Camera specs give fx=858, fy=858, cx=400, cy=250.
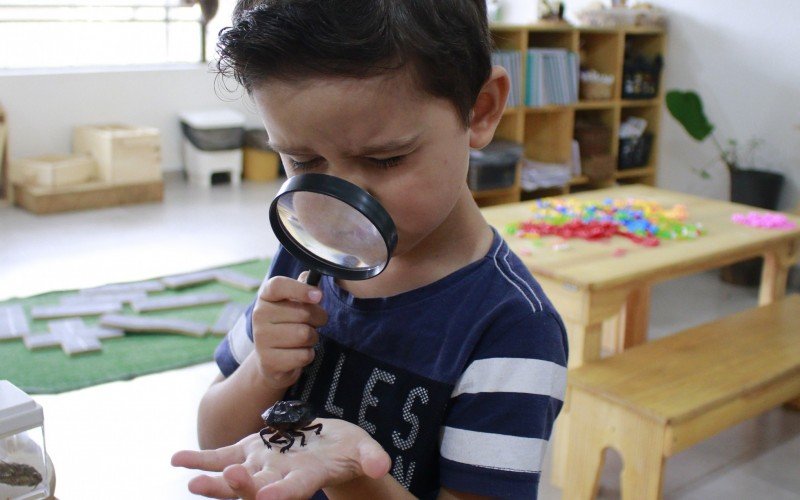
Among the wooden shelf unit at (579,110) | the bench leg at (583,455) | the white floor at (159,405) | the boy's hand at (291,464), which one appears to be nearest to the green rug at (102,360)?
the white floor at (159,405)

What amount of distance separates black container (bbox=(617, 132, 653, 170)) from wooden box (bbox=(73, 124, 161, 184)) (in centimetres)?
312

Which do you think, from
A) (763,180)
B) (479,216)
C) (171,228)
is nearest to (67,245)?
(171,228)

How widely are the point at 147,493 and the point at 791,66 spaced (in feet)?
13.0

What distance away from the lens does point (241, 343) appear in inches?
44.9

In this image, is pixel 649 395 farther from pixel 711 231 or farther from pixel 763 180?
pixel 763 180

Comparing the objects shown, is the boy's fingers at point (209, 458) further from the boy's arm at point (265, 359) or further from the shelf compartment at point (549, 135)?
the shelf compartment at point (549, 135)

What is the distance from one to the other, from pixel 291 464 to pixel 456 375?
0.22 meters

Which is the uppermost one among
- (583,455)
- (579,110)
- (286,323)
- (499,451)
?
(286,323)

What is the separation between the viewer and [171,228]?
17.1 feet

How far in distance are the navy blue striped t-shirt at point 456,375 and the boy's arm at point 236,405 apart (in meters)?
0.07

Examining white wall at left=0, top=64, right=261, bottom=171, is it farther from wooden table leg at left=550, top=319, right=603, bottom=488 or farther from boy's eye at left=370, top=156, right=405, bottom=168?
boy's eye at left=370, top=156, right=405, bottom=168

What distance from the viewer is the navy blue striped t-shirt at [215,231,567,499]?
91 cm

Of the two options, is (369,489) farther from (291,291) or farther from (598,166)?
(598,166)

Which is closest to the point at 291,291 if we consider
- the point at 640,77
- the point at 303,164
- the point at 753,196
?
the point at 303,164
